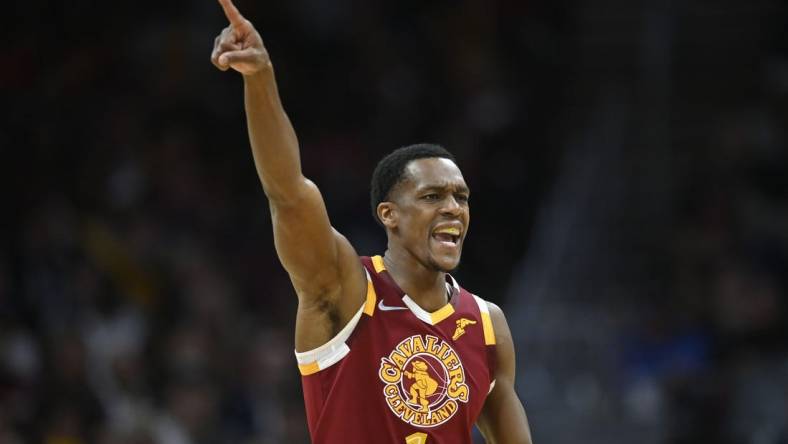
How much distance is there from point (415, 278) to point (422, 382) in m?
0.49

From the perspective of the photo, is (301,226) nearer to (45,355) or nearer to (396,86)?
(45,355)

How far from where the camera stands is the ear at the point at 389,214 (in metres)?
5.32

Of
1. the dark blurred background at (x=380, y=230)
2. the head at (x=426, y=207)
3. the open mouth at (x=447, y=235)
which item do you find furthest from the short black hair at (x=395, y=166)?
the dark blurred background at (x=380, y=230)

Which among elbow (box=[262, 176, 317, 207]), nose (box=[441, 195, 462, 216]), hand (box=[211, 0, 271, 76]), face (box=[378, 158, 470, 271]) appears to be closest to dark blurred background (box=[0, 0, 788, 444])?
face (box=[378, 158, 470, 271])

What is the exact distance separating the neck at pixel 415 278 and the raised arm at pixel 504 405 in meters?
0.32

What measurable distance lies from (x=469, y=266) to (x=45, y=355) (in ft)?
13.8

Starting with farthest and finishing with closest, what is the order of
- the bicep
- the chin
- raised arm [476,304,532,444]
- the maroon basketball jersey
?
1. raised arm [476,304,532,444]
2. the chin
3. the maroon basketball jersey
4. the bicep

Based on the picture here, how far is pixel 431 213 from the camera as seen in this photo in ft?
17.1

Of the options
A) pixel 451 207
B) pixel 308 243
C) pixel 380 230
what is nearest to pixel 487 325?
pixel 451 207

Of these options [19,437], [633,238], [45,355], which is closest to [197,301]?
[45,355]

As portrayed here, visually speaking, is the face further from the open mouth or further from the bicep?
the bicep

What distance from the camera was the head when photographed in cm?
521

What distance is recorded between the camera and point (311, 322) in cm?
493

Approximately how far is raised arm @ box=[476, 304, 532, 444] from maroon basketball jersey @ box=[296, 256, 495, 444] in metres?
A: 0.28
